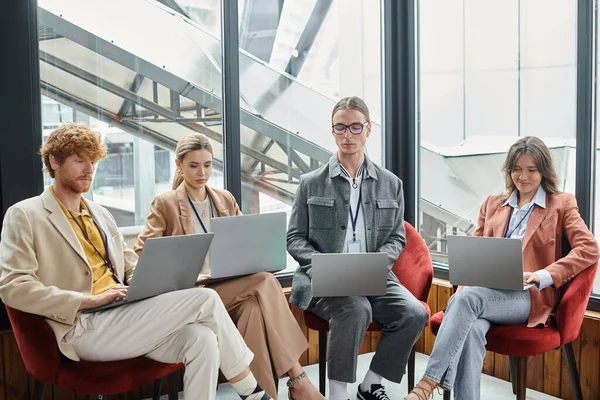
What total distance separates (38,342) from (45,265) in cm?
27

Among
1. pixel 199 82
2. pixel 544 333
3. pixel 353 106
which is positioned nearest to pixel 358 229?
pixel 353 106

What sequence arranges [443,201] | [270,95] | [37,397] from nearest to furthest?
[37,397], [270,95], [443,201]

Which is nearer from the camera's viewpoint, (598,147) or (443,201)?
(598,147)

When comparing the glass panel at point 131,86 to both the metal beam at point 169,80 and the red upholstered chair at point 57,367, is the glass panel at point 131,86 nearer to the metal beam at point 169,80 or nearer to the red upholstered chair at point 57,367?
the metal beam at point 169,80

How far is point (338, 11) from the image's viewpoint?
4055 mm

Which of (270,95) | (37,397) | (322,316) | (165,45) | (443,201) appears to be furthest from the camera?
(443,201)

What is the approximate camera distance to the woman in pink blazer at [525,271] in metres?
2.73

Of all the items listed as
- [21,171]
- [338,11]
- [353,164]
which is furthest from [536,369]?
[21,171]

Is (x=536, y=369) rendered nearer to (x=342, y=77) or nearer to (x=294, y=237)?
(x=294, y=237)

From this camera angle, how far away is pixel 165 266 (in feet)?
7.95

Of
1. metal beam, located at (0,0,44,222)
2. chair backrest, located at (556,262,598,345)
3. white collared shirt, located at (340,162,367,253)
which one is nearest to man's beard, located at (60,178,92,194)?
metal beam, located at (0,0,44,222)

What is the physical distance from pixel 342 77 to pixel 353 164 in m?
1.07

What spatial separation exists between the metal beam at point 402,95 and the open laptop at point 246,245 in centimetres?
152

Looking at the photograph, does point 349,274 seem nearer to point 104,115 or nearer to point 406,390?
point 406,390
